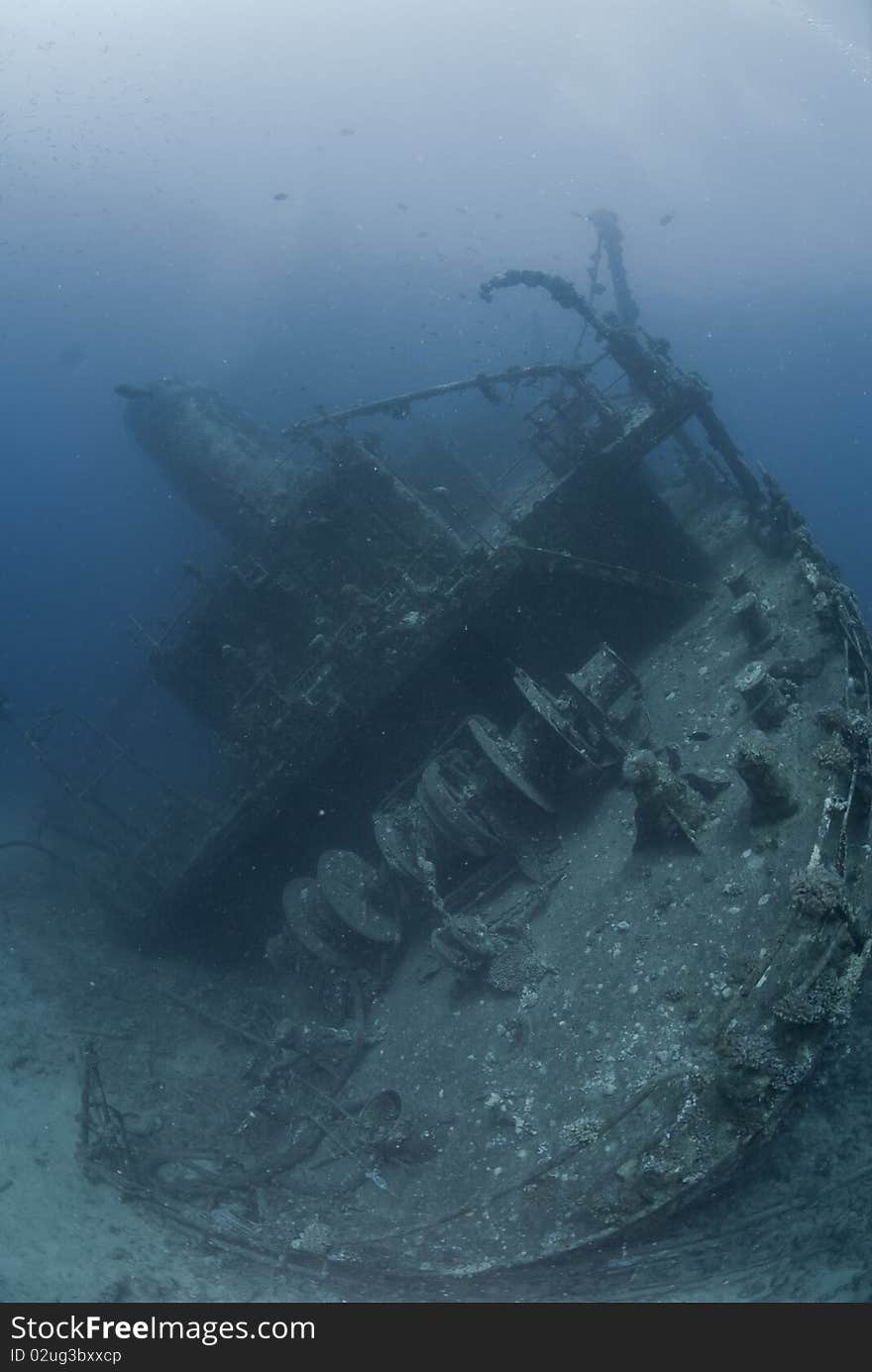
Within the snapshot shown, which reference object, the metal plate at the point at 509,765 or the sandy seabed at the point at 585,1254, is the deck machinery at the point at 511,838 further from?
the sandy seabed at the point at 585,1254

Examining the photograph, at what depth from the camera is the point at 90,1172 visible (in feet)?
31.1

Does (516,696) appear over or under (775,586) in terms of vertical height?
over

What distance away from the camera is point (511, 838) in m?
11.3

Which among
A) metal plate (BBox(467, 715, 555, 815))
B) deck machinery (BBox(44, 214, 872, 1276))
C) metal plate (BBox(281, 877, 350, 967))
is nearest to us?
deck machinery (BBox(44, 214, 872, 1276))

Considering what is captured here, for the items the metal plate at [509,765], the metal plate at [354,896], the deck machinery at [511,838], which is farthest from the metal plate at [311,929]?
the metal plate at [509,765]

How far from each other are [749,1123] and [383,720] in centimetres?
836

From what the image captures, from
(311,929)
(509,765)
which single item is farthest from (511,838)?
(311,929)

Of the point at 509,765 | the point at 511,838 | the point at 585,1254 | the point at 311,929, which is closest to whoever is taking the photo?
the point at 585,1254

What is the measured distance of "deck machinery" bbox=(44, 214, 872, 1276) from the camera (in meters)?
6.98

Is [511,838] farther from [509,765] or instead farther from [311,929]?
[311,929]

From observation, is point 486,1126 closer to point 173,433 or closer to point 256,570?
point 256,570

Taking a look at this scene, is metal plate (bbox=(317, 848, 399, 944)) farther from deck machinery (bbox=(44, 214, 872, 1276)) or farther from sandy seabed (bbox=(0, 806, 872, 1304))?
sandy seabed (bbox=(0, 806, 872, 1304))

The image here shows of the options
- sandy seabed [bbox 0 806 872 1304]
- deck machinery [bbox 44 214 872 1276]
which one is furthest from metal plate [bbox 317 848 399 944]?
sandy seabed [bbox 0 806 872 1304]
